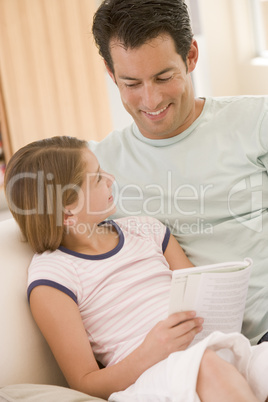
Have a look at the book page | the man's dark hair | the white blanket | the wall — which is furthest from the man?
the wall

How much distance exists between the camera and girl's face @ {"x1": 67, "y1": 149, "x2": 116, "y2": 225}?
1.44 meters

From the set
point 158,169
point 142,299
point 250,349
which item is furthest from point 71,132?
point 250,349

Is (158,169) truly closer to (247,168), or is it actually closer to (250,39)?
(247,168)

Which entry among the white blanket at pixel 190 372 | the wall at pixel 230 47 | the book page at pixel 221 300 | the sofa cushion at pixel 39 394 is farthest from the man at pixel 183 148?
the wall at pixel 230 47

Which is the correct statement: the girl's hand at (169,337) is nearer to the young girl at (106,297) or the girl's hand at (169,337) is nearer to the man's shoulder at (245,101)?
the young girl at (106,297)

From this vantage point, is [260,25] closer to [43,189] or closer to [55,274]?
[43,189]

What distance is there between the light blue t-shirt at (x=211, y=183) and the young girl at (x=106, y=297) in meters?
0.08

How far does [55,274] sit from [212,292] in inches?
14.5

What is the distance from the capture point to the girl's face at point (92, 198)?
Result: 1.44 metres

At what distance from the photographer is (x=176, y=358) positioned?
1103 millimetres

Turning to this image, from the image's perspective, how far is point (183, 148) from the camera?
64.2 inches

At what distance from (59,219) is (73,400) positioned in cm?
46

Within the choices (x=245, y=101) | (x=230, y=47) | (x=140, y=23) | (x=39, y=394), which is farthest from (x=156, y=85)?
(x=230, y=47)

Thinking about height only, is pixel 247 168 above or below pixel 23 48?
below
